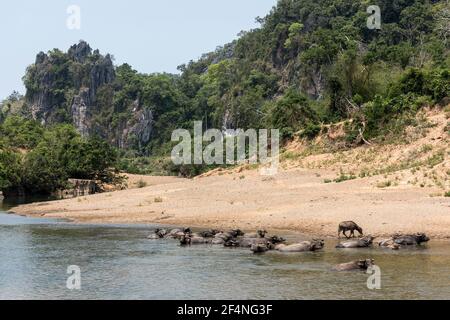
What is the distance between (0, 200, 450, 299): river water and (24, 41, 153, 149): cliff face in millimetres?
145009

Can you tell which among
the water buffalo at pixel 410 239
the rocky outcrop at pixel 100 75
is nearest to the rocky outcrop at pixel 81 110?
the rocky outcrop at pixel 100 75

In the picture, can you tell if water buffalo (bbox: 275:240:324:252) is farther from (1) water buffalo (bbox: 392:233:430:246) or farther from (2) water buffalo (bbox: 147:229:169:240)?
(2) water buffalo (bbox: 147:229:169:240)

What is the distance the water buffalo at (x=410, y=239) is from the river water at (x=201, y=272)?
0.44m

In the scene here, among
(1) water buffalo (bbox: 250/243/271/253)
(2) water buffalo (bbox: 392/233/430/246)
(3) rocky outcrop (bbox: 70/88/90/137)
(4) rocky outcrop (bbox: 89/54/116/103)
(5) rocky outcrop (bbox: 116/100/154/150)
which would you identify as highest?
(4) rocky outcrop (bbox: 89/54/116/103)

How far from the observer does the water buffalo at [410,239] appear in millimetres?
22969

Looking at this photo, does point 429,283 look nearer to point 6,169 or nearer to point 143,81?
point 6,169

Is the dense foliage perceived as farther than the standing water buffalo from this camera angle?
Yes

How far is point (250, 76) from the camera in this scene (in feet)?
425

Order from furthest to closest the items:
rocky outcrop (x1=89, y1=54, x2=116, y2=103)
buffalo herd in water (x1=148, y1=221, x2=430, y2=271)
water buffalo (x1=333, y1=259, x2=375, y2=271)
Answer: rocky outcrop (x1=89, y1=54, x2=116, y2=103) → buffalo herd in water (x1=148, y1=221, x2=430, y2=271) → water buffalo (x1=333, y1=259, x2=375, y2=271)

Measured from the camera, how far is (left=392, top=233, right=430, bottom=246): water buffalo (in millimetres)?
22969

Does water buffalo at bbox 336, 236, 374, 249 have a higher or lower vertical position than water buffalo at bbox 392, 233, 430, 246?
lower

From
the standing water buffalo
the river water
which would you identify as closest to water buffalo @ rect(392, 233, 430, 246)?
the river water

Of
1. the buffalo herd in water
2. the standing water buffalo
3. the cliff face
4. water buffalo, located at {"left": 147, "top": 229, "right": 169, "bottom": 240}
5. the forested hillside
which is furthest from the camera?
the cliff face

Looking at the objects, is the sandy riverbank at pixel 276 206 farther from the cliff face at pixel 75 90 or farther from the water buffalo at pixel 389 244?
the cliff face at pixel 75 90
